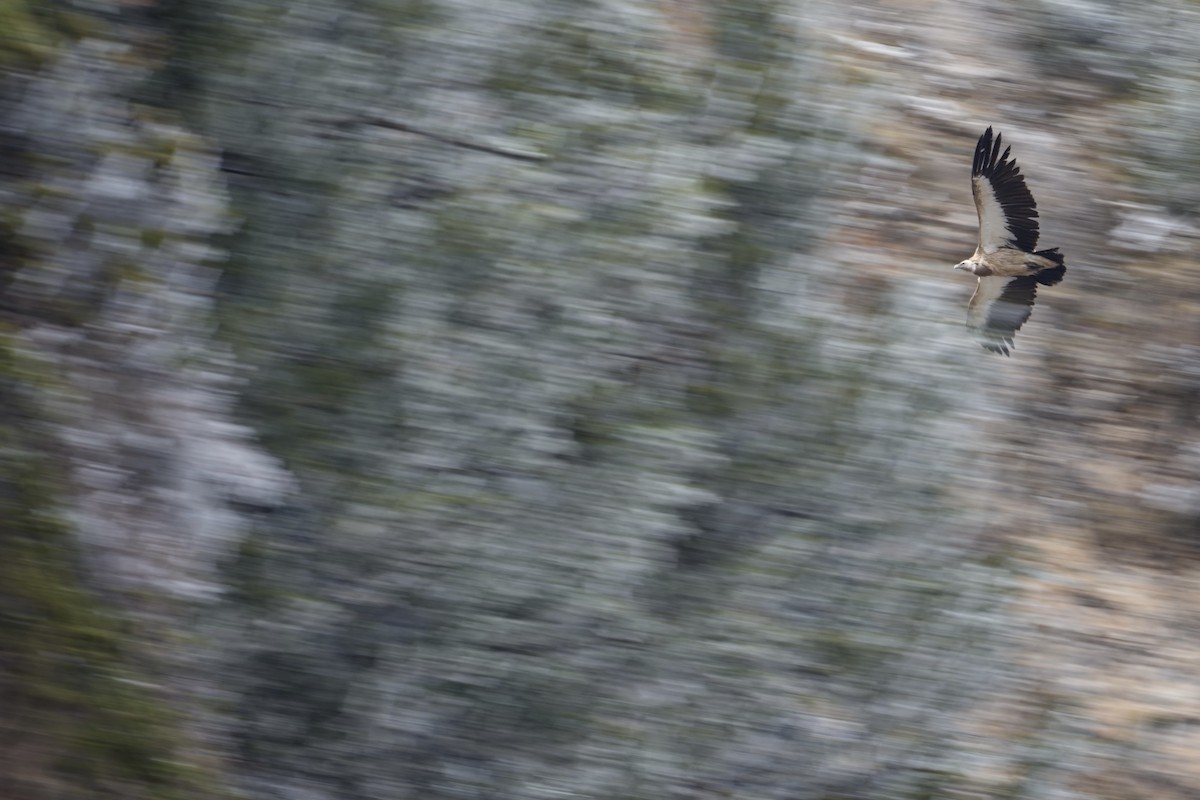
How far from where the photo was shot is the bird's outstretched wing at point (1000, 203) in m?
4.79

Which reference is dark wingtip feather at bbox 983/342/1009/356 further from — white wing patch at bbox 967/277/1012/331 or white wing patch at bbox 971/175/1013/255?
white wing patch at bbox 971/175/1013/255

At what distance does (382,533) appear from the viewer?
355cm

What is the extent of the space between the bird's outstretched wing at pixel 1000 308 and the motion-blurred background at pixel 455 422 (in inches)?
19.2

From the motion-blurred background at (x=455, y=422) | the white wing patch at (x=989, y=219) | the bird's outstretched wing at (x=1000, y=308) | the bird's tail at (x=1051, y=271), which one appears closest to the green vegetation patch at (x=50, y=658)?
the motion-blurred background at (x=455, y=422)

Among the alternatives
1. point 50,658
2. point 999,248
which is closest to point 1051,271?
point 999,248

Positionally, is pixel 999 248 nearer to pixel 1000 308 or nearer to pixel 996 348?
pixel 1000 308

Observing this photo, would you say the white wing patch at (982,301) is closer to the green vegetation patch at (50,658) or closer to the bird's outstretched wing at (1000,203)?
the bird's outstretched wing at (1000,203)

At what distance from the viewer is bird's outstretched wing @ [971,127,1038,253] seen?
4.79 meters

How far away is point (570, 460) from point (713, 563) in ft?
2.46

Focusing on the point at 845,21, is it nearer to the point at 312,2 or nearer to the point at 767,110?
the point at 767,110

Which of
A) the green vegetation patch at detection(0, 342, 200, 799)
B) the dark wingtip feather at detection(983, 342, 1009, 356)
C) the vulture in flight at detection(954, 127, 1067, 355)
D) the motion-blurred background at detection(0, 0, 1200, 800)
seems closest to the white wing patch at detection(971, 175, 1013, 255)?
the vulture in flight at detection(954, 127, 1067, 355)

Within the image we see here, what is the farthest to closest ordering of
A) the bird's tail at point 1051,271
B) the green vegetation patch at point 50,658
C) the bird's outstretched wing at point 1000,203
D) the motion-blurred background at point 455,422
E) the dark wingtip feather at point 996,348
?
the bird's tail at point 1051,271, the bird's outstretched wing at point 1000,203, the dark wingtip feather at point 996,348, the motion-blurred background at point 455,422, the green vegetation patch at point 50,658

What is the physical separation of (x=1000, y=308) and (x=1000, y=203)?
1.66 ft

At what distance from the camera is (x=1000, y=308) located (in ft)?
16.0
